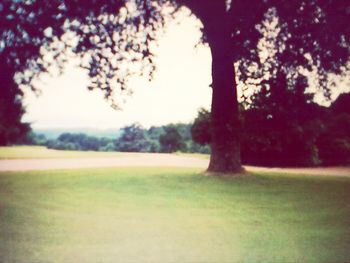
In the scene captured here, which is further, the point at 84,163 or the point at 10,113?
the point at 84,163

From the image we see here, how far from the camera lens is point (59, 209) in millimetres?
7984

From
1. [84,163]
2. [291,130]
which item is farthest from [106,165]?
[291,130]

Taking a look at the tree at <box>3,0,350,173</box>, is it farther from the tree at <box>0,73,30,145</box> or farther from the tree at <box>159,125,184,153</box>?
the tree at <box>159,125,184,153</box>

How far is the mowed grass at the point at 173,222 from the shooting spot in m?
5.16

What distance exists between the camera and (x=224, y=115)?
1457 centimetres

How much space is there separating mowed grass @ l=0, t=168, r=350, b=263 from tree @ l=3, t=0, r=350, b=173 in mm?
3240

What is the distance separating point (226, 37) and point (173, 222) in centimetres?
808

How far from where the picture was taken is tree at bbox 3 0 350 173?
9125 millimetres

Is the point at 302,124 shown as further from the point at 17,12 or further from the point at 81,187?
the point at 17,12

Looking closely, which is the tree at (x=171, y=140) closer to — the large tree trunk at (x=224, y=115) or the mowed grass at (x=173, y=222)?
the large tree trunk at (x=224, y=115)

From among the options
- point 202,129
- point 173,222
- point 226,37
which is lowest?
point 173,222

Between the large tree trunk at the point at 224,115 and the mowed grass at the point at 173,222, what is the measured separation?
9.17 feet

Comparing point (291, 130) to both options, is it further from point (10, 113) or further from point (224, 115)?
point (10, 113)

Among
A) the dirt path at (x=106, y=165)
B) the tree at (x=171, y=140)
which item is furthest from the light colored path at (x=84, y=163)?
the tree at (x=171, y=140)
